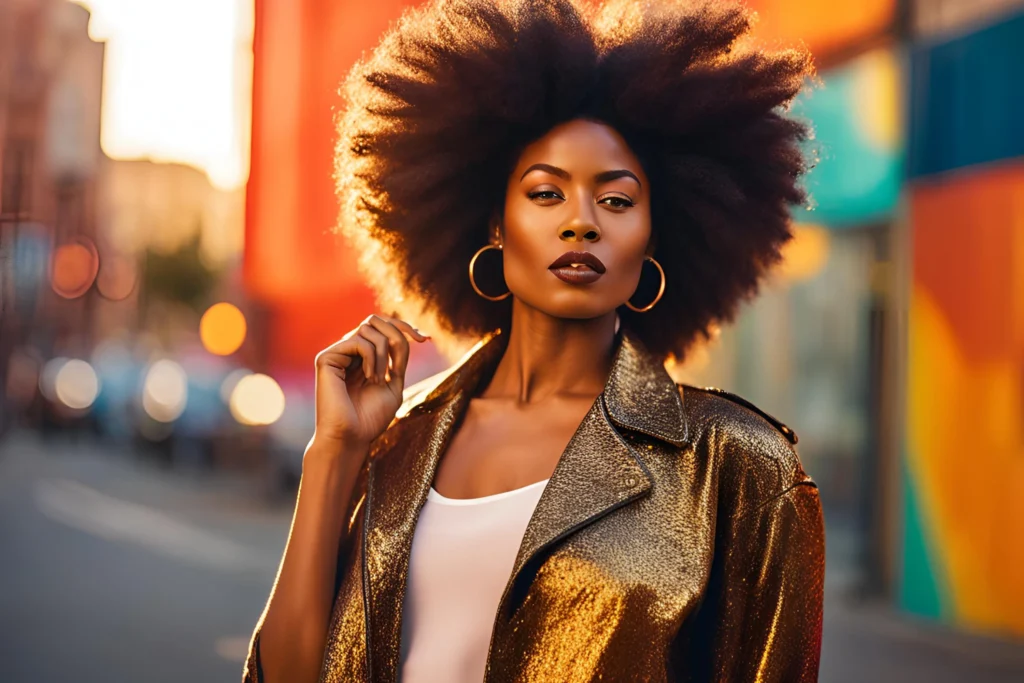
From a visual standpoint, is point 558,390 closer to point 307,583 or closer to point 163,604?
point 307,583

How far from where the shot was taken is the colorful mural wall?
802cm

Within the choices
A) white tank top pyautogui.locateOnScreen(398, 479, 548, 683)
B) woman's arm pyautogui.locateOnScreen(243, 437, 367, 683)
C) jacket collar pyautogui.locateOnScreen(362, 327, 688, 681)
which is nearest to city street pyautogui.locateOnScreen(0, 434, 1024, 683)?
woman's arm pyautogui.locateOnScreen(243, 437, 367, 683)

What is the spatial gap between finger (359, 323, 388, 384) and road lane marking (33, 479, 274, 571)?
329 inches

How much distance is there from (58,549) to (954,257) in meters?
8.24

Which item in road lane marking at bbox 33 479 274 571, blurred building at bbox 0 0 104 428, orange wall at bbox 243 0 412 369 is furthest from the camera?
orange wall at bbox 243 0 412 369

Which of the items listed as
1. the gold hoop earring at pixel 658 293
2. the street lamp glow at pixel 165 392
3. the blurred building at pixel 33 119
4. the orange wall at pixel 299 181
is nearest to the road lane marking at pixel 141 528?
the blurred building at pixel 33 119

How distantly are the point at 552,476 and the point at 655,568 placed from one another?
0.96 ft

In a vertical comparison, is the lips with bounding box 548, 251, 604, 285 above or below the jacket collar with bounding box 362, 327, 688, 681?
above

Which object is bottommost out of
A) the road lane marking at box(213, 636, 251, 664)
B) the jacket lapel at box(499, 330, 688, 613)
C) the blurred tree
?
the road lane marking at box(213, 636, 251, 664)

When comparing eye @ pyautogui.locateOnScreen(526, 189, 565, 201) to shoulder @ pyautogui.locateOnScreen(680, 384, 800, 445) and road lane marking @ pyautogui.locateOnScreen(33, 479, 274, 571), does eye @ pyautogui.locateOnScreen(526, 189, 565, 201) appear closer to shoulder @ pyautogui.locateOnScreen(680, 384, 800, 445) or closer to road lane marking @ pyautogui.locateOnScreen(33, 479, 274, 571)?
shoulder @ pyautogui.locateOnScreen(680, 384, 800, 445)

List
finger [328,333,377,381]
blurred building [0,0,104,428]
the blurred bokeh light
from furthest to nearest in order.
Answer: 1. the blurred bokeh light
2. blurred building [0,0,104,428]
3. finger [328,333,377,381]

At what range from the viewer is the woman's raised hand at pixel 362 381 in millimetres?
2686

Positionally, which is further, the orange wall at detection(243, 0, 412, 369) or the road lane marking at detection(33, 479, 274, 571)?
the orange wall at detection(243, 0, 412, 369)

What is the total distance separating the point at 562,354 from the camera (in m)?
2.80
